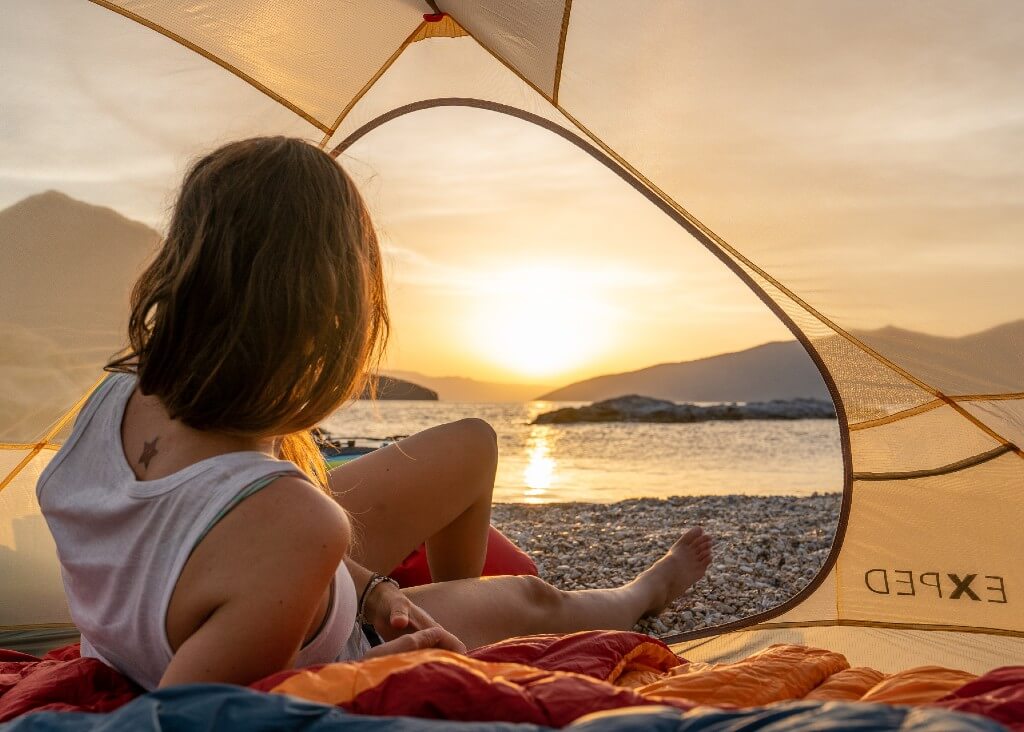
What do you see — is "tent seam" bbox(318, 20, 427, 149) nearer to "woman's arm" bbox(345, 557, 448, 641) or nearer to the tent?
the tent

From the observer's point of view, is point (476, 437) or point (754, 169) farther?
point (754, 169)

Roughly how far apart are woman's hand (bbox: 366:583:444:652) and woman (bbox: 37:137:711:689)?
0.10 metres

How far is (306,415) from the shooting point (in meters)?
1.19

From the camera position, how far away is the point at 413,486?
1.85 meters

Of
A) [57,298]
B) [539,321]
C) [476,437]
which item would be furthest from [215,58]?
[539,321]

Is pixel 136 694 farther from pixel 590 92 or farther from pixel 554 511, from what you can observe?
pixel 554 511

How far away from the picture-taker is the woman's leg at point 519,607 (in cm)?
176

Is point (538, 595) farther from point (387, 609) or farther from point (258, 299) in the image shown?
point (258, 299)

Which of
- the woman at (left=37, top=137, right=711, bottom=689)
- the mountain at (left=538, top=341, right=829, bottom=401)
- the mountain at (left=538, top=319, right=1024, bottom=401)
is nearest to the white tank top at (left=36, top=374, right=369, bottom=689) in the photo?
the woman at (left=37, top=137, right=711, bottom=689)

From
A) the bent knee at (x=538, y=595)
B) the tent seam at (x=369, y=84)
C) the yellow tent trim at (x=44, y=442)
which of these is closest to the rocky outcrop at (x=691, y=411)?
the tent seam at (x=369, y=84)

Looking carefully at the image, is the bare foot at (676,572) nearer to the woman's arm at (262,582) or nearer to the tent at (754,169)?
the tent at (754,169)

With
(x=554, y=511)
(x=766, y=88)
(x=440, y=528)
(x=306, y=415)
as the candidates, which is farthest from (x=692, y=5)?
(x=554, y=511)

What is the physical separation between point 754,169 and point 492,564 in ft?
3.91

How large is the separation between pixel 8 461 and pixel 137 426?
170 centimetres
